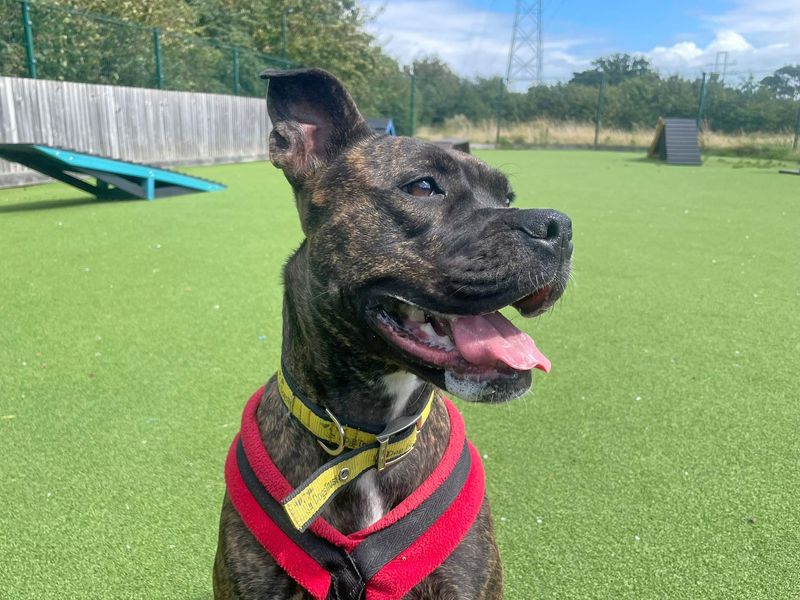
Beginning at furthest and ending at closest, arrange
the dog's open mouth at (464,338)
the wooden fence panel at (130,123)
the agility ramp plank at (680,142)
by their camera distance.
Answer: the agility ramp plank at (680,142)
the wooden fence panel at (130,123)
the dog's open mouth at (464,338)

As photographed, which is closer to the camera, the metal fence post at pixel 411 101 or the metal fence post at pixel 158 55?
the metal fence post at pixel 158 55

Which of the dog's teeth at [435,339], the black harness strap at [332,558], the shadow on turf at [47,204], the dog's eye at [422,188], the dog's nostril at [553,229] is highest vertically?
the dog's eye at [422,188]

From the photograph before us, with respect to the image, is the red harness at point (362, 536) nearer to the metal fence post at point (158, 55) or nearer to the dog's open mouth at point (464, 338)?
the dog's open mouth at point (464, 338)

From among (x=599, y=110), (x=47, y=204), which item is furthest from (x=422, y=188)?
(x=599, y=110)

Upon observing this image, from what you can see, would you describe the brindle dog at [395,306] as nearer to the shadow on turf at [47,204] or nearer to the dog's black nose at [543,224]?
the dog's black nose at [543,224]

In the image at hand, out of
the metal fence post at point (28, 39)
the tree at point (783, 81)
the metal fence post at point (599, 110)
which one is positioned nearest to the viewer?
the metal fence post at point (28, 39)

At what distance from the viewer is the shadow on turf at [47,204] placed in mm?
9078

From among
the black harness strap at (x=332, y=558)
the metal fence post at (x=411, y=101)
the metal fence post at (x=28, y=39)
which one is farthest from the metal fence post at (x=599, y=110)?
the black harness strap at (x=332, y=558)

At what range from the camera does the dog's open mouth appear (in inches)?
64.6

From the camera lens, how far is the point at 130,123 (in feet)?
45.5

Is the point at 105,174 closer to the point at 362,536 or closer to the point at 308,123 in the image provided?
the point at 308,123

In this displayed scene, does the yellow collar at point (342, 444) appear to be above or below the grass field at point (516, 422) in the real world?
above

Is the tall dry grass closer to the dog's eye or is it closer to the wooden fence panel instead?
the wooden fence panel

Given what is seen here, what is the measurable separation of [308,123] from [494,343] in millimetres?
1048
